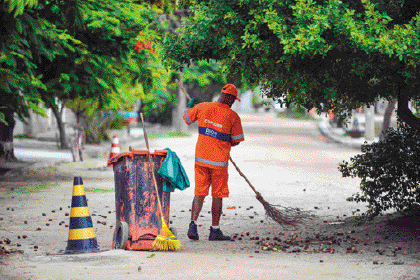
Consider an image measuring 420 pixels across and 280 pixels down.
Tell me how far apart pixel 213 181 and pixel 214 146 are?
17.0 inches

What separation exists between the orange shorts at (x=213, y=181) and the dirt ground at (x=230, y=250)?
0.61 metres

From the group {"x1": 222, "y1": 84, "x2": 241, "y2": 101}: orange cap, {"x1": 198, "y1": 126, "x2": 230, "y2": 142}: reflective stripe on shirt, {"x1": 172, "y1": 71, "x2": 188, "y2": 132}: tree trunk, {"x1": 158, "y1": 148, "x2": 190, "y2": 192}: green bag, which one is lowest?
{"x1": 172, "y1": 71, "x2": 188, "y2": 132}: tree trunk

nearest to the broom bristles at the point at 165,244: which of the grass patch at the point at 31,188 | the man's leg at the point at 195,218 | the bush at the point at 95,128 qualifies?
the man's leg at the point at 195,218

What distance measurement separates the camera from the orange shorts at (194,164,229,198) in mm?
7930

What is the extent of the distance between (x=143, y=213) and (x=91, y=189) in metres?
6.38

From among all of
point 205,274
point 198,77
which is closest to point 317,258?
point 205,274

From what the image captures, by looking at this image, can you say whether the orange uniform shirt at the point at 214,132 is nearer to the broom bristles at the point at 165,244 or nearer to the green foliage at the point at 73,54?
the broom bristles at the point at 165,244

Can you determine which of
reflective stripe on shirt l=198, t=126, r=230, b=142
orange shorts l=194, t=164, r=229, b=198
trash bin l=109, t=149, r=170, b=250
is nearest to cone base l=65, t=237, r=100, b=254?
trash bin l=109, t=149, r=170, b=250

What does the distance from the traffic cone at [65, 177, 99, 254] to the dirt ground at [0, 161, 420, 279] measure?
241mm

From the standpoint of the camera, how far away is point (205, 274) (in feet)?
19.0

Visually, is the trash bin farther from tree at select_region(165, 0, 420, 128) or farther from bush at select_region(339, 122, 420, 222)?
bush at select_region(339, 122, 420, 222)

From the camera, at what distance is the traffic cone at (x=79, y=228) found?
680 centimetres

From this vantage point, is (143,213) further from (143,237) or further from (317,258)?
(317,258)

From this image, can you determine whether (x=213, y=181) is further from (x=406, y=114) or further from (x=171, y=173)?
(x=406, y=114)
